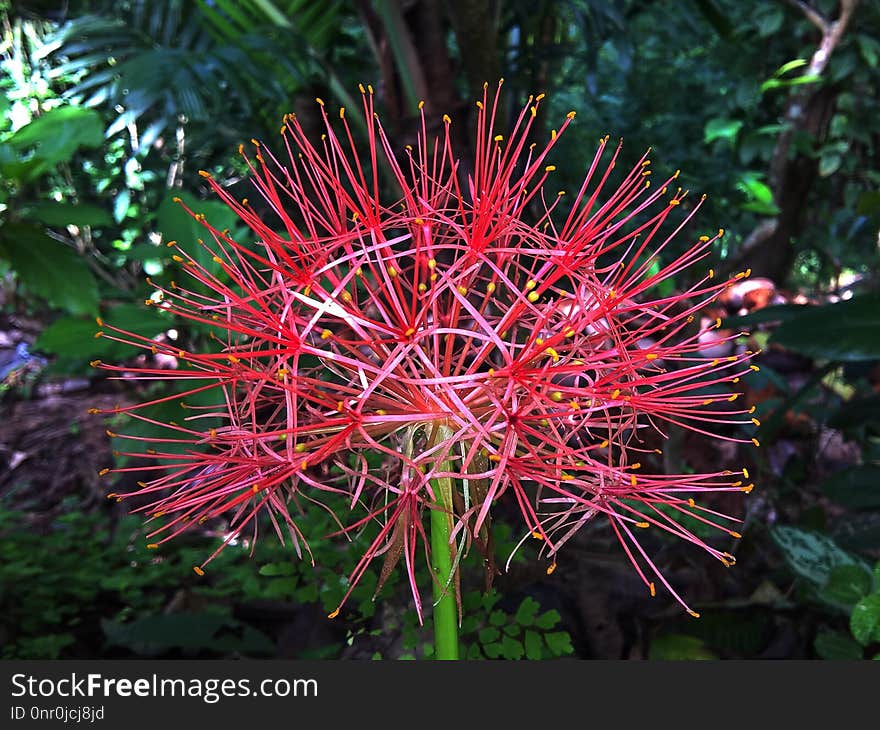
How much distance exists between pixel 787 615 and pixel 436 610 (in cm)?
88

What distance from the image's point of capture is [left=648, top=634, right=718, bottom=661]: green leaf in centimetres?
108

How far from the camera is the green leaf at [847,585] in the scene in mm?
874

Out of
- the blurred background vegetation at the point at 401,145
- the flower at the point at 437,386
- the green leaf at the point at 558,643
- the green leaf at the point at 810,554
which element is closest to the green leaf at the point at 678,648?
the blurred background vegetation at the point at 401,145

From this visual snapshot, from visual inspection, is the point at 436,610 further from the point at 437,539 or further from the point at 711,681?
the point at 711,681

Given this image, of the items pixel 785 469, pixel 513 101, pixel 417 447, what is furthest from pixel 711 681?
pixel 513 101

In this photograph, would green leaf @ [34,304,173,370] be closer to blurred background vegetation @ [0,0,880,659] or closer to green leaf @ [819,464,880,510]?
blurred background vegetation @ [0,0,880,659]

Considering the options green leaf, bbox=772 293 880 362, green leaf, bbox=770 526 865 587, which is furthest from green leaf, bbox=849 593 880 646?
green leaf, bbox=772 293 880 362

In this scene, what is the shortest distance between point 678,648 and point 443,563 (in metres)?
0.72

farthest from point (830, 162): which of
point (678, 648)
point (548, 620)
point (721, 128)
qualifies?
point (548, 620)

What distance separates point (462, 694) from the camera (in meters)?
0.57

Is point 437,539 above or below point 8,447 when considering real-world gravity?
below

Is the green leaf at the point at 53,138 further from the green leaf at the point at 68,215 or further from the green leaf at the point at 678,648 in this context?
the green leaf at the point at 678,648

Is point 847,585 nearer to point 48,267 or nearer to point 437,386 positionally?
point 437,386

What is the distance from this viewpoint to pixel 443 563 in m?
0.54
